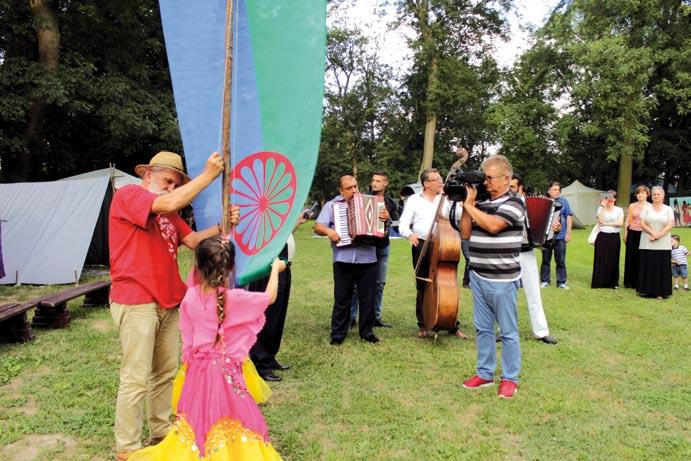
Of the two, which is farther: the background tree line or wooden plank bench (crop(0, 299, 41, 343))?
the background tree line

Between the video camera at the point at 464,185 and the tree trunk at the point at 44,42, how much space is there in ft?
43.5

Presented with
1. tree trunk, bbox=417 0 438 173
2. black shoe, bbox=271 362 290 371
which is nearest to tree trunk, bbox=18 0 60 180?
black shoe, bbox=271 362 290 371

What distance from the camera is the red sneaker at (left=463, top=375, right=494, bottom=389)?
4.47m

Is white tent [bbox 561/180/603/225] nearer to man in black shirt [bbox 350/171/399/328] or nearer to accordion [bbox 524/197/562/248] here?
accordion [bbox 524/197/562/248]

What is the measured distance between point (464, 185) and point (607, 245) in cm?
614

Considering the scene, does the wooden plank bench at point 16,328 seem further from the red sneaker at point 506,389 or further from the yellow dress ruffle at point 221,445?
the red sneaker at point 506,389

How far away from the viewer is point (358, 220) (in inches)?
221

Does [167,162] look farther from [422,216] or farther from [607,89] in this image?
[607,89]

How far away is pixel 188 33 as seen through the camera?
283 centimetres

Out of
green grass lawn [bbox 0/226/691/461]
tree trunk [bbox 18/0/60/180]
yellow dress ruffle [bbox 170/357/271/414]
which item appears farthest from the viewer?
tree trunk [bbox 18/0/60/180]

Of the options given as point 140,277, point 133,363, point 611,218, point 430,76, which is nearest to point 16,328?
point 133,363

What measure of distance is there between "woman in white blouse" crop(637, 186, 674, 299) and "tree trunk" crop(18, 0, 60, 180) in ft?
47.2

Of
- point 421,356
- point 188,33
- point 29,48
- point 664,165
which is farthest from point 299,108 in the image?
point 664,165

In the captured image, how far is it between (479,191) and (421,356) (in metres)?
1.93
